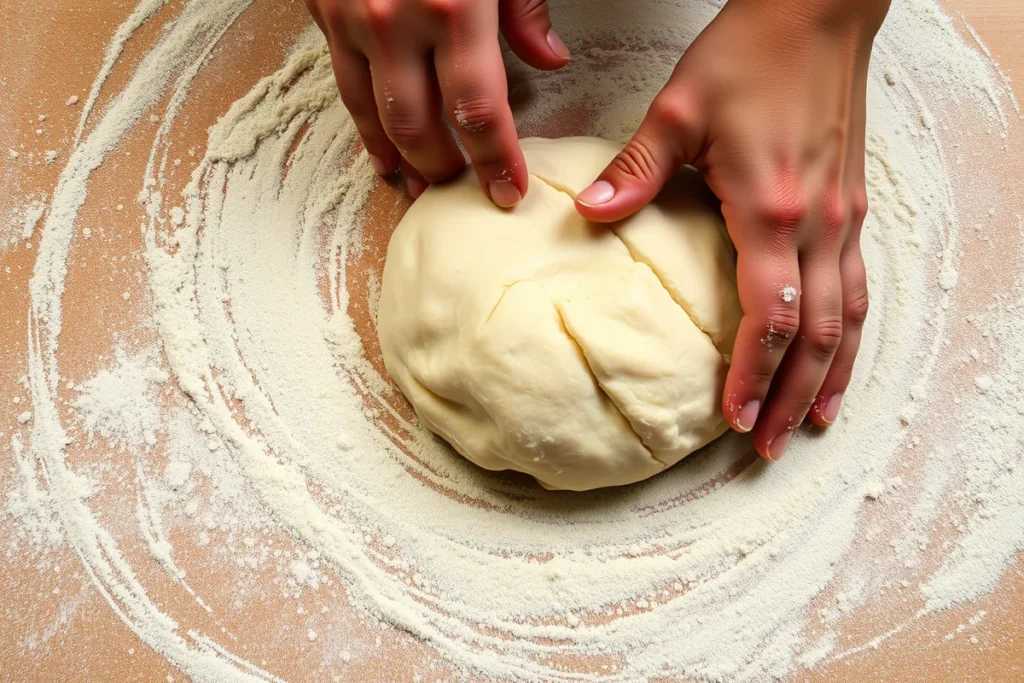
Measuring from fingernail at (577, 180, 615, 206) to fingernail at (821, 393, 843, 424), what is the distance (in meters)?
0.63

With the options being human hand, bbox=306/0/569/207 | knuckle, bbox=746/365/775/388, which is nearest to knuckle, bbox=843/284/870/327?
knuckle, bbox=746/365/775/388

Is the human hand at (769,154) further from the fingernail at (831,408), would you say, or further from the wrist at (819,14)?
the fingernail at (831,408)

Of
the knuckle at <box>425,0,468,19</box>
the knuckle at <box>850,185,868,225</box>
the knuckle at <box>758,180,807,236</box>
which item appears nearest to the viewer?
the knuckle at <box>425,0,468,19</box>

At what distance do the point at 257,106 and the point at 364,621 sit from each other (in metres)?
1.08

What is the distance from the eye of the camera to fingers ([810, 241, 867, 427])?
1268 mm

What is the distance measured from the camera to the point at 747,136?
1.13m

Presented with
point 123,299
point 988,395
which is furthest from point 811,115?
point 123,299

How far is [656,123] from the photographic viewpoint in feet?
3.79

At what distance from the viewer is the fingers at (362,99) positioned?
1.16 metres

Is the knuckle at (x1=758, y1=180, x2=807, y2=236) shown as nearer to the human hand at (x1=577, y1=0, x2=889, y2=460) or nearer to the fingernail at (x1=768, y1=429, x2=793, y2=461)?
the human hand at (x1=577, y1=0, x2=889, y2=460)

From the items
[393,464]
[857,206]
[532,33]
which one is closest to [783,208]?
[857,206]

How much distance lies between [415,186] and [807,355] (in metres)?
0.82

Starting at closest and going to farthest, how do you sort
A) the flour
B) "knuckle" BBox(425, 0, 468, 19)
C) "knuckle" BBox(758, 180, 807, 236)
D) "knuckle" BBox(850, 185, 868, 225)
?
1. "knuckle" BBox(425, 0, 468, 19)
2. "knuckle" BBox(758, 180, 807, 236)
3. "knuckle" BBox(850, 185, 868, 225)
4. the flour

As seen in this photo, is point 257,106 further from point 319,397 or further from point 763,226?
point 763,226
